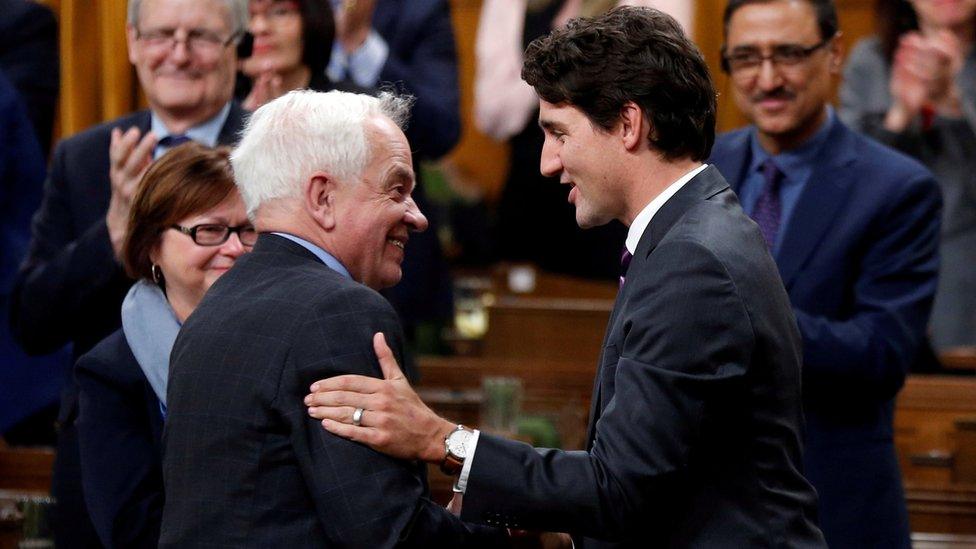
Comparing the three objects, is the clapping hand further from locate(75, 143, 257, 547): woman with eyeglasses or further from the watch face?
the watch face

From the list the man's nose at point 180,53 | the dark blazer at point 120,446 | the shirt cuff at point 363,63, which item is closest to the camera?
the dark blazer at point 120,446

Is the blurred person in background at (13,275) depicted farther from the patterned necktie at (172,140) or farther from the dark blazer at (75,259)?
the patterned necktie at (172,140)

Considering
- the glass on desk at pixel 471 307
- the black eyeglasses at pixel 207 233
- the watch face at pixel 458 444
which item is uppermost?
the watch face at pixel 458 444

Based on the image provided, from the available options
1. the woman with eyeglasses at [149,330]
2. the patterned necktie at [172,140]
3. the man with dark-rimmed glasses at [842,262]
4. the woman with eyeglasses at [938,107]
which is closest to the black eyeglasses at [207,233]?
the woman with eyeglasses at [149,330]

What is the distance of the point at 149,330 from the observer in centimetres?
300

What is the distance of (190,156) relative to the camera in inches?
122

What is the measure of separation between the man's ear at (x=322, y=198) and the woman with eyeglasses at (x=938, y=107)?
2.94 m

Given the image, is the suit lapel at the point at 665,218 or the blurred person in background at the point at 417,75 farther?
the blurred person in background at the point at 417,75

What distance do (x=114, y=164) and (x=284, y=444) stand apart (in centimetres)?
137

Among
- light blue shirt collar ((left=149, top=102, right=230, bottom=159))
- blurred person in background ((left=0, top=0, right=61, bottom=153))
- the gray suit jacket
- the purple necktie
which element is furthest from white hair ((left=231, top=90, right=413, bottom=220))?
the gray suit jacket

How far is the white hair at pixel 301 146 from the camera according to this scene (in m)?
2.47

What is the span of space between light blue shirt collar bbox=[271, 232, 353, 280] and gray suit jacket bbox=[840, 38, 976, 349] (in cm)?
306

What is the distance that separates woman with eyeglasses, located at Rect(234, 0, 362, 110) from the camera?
404 cm

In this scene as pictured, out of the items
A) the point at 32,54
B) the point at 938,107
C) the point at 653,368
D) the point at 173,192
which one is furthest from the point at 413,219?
the point at 938,107
